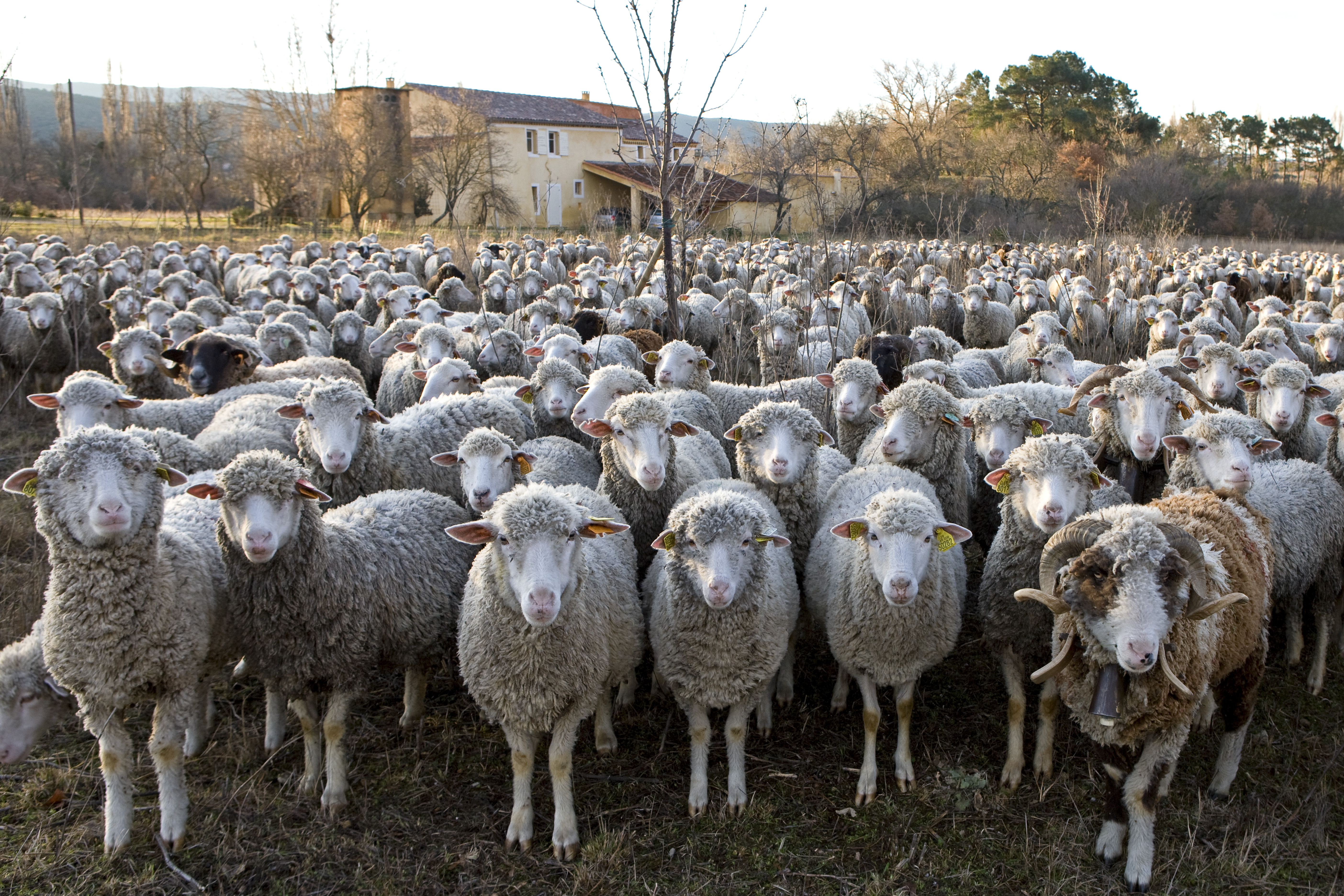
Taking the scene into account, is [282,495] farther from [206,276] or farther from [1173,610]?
[206,276]

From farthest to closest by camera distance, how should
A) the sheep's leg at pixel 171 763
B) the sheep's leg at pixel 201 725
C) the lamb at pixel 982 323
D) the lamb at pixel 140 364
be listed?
the lamb at pixel 982 323, the lamb at pixel 140 364, the sheep's leg at pixel 201 725, the sheep's leg at pixel 171 763

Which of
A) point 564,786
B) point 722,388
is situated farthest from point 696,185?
point 564,786

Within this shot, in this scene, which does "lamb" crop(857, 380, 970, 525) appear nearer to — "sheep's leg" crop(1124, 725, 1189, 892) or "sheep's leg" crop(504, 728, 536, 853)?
"sheep's leg" crop(1124, 725, 1189, 892)

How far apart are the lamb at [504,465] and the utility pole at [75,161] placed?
21.4 ft

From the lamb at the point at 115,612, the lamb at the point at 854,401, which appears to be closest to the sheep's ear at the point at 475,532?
the lamb at the point at 115,612

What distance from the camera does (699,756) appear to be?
11.9ft

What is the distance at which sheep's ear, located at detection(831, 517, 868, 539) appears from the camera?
3.62 meters

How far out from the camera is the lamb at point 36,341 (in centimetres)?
937

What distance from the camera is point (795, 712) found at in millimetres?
4332

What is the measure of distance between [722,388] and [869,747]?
328 centimetres

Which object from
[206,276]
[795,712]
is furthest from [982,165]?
[795,712]

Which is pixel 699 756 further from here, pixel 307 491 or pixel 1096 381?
pixel 1096 381

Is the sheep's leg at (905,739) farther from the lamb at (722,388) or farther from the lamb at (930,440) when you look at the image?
the lamb at (722,388)

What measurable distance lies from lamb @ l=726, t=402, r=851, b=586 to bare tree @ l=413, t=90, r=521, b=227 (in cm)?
2737
